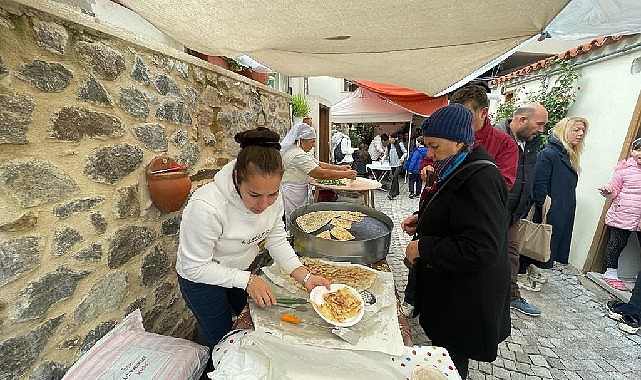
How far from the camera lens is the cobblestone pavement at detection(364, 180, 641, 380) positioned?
242 cm

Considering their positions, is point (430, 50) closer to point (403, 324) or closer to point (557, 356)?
point (403, 324)

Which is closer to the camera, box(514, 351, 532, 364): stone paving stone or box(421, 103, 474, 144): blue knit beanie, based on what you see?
box(421, 103, 474, 144): blue knit beanie

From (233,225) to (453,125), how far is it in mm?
1107

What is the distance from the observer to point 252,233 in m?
1.48

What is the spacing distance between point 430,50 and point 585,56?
170 inches

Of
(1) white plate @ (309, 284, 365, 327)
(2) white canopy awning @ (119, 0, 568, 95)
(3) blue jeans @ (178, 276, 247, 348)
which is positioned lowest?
(3) blue jeans @ (178, 276, 247, 348)

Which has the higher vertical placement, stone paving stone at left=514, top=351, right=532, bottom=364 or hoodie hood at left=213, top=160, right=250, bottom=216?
hoodie hood at left=213, top=160, right=250, bottom=216

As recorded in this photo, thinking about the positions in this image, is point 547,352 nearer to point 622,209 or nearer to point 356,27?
point 622,209

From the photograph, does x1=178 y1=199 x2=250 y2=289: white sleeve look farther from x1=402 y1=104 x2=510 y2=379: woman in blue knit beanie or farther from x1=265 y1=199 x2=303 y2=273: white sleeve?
x1=402 y1=104 x2=510 y2=379: woman in blue knit beanie

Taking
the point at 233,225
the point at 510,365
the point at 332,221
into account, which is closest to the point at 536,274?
the point at 510,365

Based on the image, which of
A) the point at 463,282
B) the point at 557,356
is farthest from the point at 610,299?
the point at 463,282

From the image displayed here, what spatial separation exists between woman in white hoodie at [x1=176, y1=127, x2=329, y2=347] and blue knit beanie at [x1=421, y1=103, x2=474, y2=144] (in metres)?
0.76

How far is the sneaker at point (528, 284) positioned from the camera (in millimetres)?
3598

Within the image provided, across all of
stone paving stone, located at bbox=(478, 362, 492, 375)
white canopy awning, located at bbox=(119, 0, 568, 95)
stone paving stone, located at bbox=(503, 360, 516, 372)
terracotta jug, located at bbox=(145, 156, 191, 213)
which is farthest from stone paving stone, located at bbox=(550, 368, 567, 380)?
terracotta jug, located at bbox=(145, 156, 191, 213)
